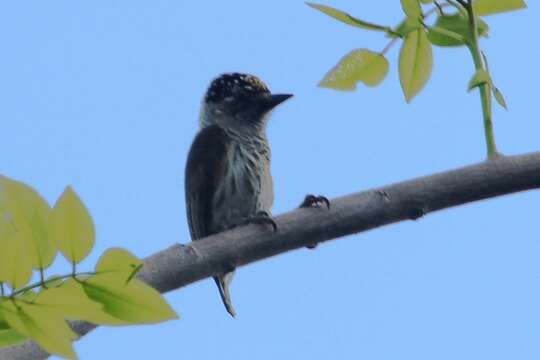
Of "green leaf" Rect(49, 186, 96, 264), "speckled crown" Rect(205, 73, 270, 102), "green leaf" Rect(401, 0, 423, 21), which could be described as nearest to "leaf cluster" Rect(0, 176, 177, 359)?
"green leaf" Rect(49, 186, 96, 264)

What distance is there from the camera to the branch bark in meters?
2.34

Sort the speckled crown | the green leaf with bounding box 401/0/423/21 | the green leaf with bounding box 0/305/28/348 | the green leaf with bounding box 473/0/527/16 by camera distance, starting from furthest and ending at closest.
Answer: the speckled crown < the green leaf with bounding box 473/0/527/16 < the green leaf with bounding box 401/0/423/21 < the green leaf with bounding box 0/305/28/348

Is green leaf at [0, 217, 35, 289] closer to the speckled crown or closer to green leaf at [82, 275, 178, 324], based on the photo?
green leaf at [82, 275, 178, 324]

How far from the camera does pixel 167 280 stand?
2.36 meters

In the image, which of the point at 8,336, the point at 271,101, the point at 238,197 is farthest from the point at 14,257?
the point at 271,101

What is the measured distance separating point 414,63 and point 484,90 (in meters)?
0.30

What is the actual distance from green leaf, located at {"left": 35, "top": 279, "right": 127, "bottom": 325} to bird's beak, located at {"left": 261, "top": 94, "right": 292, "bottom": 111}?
16.3ft

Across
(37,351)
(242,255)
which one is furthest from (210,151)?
(37,351)

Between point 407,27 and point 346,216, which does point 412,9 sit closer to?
point 407,27

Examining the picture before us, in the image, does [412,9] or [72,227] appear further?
[412,9]

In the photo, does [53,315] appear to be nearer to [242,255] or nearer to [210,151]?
[242,255]

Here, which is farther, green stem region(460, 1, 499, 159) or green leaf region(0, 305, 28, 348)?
green stem region(460, 1, 499, 159)

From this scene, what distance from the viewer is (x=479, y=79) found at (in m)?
2.45

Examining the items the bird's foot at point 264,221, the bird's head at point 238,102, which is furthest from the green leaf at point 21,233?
the bird's head at point 238,102
